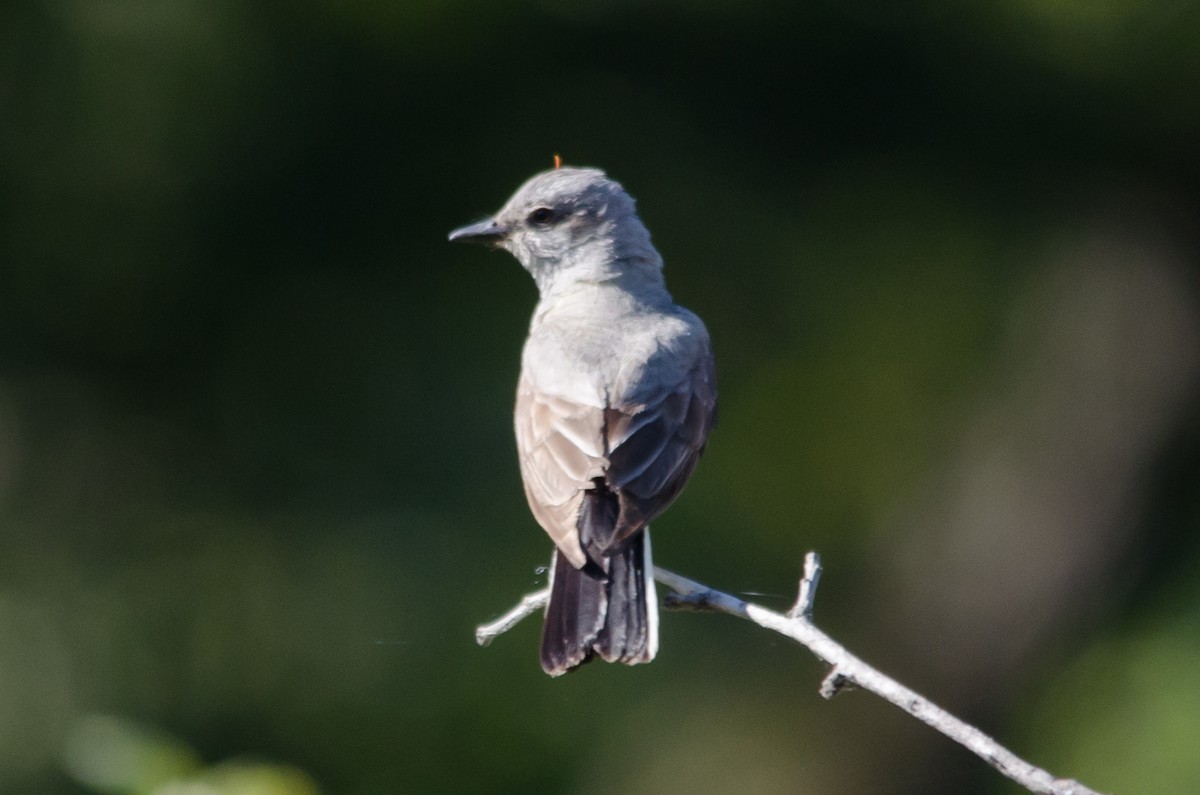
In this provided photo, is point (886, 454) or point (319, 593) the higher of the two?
point (886, 454)

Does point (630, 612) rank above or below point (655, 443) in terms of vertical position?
below

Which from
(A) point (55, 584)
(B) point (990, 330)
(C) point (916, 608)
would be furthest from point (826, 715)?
(A) point (55, 584)

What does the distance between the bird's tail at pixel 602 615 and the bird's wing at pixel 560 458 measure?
0.23ft

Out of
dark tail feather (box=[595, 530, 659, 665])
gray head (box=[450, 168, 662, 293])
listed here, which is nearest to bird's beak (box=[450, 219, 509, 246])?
gray head (box=[450, 168, 662, 293])

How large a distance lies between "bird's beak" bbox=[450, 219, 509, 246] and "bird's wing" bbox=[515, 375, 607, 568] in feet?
2.32

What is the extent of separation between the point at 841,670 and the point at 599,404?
1425 mm

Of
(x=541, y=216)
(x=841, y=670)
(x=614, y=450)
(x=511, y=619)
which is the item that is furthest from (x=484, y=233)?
(x=841, y=670)

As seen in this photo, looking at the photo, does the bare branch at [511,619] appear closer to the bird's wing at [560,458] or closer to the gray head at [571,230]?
the bird's wing at [560,458]

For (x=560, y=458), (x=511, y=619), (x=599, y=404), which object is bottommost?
(x=511, y=619)

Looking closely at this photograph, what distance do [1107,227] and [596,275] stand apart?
5.92m

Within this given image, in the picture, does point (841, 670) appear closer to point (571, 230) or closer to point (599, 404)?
point (599, 404)

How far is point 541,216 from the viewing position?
473 centimetres

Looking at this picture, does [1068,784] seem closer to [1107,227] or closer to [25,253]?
[25,253]

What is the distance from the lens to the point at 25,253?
310 inches
